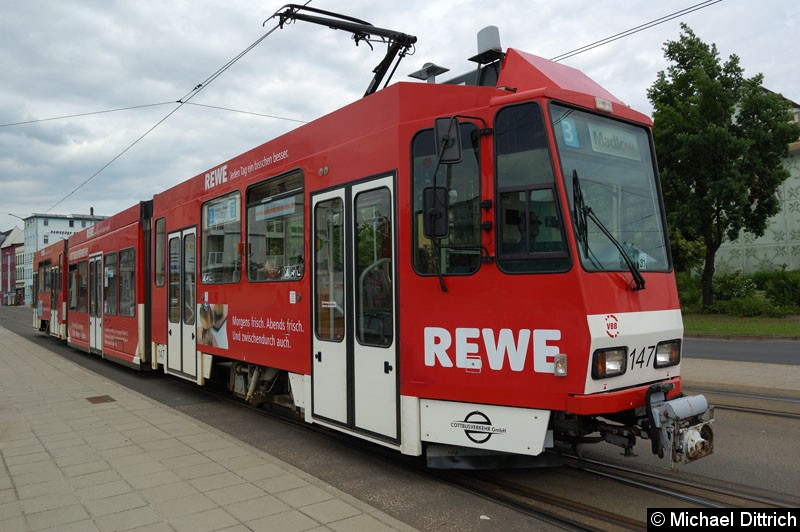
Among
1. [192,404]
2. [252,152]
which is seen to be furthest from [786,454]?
[192,404]

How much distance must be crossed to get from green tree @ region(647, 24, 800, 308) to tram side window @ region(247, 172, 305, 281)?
19.9 metres

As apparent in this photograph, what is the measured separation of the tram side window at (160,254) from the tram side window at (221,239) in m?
1.91

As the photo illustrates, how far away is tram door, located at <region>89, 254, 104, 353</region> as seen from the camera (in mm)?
14109

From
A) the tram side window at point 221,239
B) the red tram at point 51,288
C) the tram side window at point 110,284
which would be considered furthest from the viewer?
the red tram at point 51,288

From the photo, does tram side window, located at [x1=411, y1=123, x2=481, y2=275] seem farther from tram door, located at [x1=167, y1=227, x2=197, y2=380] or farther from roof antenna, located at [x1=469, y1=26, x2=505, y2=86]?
tram door, located at [x1=167, y1=227, x2=197, y2=380]

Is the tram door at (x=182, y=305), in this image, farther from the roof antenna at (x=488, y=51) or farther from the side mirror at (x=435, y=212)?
the side mirror at (x=435, y=212)

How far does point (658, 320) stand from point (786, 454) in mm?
2442

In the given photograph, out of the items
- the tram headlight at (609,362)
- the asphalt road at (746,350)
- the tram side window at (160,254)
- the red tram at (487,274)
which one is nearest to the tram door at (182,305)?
the tram side window at (160,254)

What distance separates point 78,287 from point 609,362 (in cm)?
1582

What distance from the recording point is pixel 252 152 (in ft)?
25.4

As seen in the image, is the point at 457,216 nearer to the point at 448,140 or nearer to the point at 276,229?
the point at 448,140

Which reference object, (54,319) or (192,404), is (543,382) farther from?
(54,319)

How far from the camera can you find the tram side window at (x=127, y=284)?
11643 mm

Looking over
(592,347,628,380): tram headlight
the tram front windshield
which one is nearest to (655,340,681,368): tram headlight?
(592,347,628,380): tram headlight
